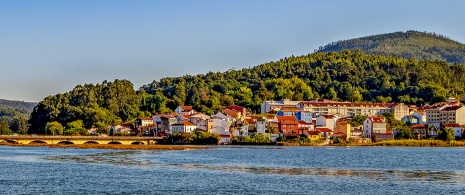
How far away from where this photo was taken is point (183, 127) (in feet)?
318

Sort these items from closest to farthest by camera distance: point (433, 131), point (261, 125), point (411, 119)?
point (261, 125) < point (433, 131) < point (411, 119)

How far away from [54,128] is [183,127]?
18.9m

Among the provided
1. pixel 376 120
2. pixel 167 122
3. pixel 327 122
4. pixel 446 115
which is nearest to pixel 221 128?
pixel 167 122

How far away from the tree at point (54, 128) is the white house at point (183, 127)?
1638 centimetres

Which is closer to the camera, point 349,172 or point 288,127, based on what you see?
point 349,172

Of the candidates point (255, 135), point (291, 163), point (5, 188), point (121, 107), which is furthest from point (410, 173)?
point (121, 107)

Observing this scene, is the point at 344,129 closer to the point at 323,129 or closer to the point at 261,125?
the point at 323,129

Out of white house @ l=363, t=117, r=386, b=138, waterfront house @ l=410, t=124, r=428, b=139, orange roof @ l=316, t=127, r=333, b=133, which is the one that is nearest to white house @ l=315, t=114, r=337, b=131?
orange roof @ l=316, t=127, r=333, b=133

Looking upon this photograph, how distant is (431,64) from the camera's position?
487 ft

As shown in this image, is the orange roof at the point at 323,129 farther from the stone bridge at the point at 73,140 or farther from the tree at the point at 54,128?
the tree at the point at 54,128

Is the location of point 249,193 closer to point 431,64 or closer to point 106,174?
point 106,174

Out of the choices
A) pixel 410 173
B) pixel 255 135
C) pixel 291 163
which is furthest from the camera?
pixel 255 135

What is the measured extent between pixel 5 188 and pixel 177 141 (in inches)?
2435

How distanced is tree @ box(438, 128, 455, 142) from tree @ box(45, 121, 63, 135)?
49350 mm
